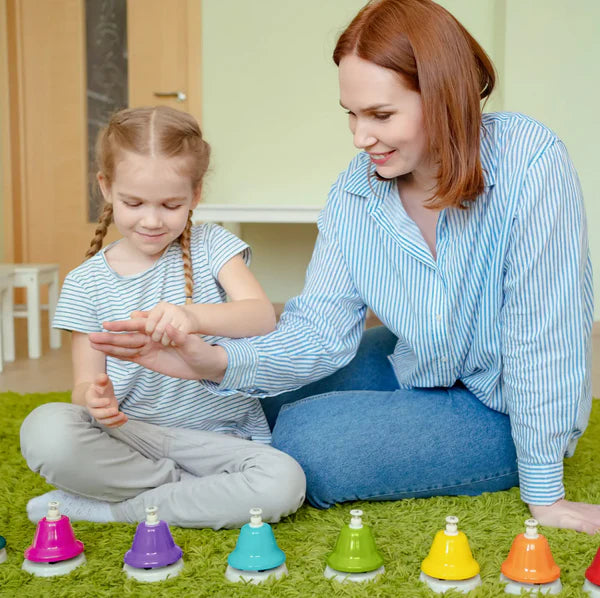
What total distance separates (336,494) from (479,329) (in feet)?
1.27

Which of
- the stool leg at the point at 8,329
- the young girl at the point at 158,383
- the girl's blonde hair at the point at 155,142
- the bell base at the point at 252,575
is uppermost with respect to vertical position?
the girl's blonde hair at the point at 155,142

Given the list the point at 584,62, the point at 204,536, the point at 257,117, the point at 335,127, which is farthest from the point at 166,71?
the point at 204,536

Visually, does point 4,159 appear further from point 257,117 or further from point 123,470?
point 123,470

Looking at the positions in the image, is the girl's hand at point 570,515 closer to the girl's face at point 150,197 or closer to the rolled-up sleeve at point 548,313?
the rolled-up sleeve at point 548,313

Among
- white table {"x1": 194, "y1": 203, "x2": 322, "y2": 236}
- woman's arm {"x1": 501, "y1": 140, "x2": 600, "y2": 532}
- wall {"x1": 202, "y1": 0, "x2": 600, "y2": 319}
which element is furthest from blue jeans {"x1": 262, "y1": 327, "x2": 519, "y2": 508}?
wall {"x1": 202, "y1": 0, "x2": 600, "y2": 319}

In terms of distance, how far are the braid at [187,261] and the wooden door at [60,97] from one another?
2940 mm

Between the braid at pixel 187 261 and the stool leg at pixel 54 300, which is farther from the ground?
the braid at pixel 187 261

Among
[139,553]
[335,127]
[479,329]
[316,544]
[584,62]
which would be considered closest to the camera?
[139,553]

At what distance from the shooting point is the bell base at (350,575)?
1.09m

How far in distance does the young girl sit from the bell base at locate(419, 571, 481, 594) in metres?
0.31

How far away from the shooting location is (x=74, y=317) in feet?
4.67

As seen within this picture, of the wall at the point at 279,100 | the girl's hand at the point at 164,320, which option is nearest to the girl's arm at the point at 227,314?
the girl's hand at the point at 164,320

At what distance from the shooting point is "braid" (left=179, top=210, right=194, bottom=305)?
144cm

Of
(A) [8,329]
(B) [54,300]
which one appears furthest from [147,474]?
(B) [54,300]
